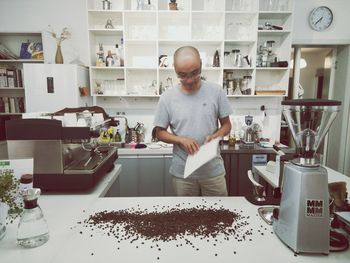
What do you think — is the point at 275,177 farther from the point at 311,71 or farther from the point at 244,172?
the point at 311,71

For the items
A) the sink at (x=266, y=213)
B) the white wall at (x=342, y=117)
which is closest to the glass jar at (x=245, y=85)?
the white wall at (x=342, y=117)

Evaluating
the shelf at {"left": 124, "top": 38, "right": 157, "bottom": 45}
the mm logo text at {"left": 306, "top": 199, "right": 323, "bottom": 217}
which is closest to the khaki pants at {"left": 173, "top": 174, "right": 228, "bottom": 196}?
the mm logo text at {"left": 306, "top": 199, "right": 323, "bottom": 217}

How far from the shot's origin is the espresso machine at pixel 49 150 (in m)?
1.55

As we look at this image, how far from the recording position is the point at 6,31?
12.2 feet

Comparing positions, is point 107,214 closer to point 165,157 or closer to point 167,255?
point 167,255

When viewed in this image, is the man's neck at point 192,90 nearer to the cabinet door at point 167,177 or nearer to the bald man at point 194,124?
the bald man at point 194,124

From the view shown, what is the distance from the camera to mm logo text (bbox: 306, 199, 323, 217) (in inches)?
37.8

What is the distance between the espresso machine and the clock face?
12.3 ft

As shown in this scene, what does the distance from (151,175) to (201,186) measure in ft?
5.30

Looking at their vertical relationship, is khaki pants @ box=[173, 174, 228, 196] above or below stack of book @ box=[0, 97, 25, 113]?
below

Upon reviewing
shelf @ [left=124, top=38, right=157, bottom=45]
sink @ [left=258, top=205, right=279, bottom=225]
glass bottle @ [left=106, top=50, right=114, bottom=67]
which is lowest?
sink @ [left=258, top=205, right=279, bottom=225]

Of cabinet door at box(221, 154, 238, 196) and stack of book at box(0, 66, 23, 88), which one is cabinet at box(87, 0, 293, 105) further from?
stack of book at box(0, 66, 23, 88)

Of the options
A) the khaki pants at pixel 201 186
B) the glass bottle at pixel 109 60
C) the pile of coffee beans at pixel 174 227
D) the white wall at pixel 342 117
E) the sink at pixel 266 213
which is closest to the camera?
the pile of coffee beans at pixel 174 227

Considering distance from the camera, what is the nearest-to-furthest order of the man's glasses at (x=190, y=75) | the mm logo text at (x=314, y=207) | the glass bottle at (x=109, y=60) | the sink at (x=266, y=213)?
1. the mm logo text at (x=314, y=207)
2. the sink at (x=266, y=213)
3. the man's glasses at (x=190, y=75)
4. the glass bottle at (x=109, y=60)
